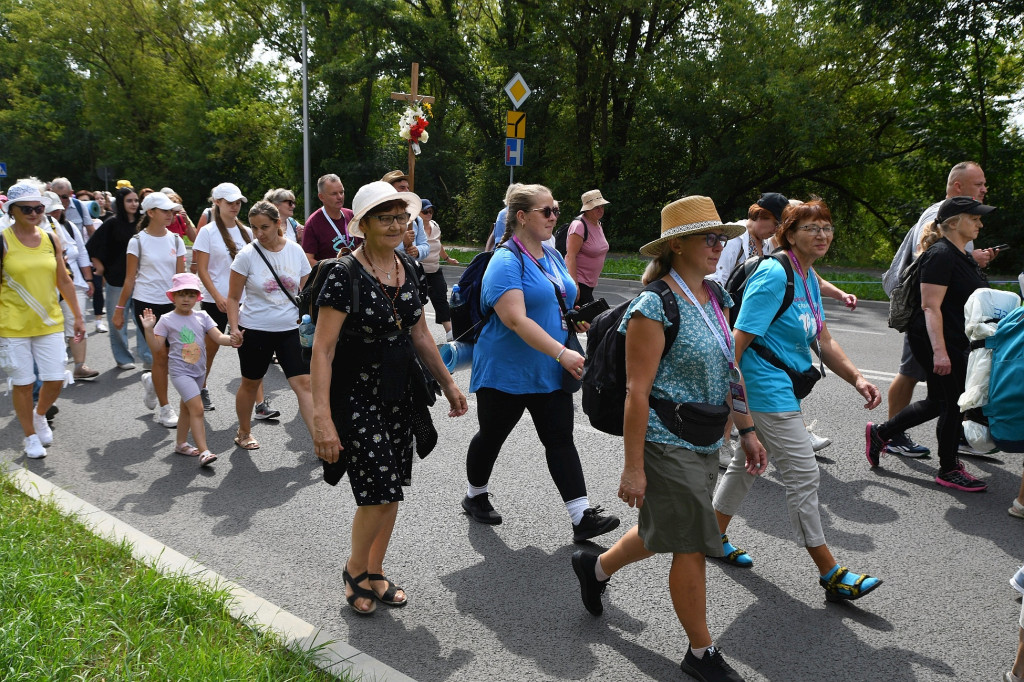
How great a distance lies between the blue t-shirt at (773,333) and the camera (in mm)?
3893

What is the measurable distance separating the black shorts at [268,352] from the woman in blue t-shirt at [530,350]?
71.4 inches

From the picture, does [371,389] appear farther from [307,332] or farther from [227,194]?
[227,194]

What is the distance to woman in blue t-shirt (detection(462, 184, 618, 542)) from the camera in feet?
14.3

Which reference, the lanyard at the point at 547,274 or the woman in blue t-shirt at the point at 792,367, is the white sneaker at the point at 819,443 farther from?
the lanyard at the point at 547,274

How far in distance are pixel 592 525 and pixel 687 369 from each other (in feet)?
5.31

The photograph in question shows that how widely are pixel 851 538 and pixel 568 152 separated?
2490 centimetres

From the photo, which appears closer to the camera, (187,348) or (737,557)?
(737,557)

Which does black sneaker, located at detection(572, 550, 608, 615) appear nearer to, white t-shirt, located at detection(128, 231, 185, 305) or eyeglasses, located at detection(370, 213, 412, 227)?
eyeglasses, located at detection(370, 213, 412, 227)

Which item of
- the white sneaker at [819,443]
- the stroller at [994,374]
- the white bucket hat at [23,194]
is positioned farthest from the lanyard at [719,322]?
the white bucket hat at [23,194]

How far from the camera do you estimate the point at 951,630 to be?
3613mm

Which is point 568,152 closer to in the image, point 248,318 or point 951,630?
point 248,318

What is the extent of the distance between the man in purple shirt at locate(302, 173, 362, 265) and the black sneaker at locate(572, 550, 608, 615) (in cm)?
406

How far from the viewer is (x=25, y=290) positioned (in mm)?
5984

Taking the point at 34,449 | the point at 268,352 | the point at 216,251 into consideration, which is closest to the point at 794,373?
the point at 268,352
